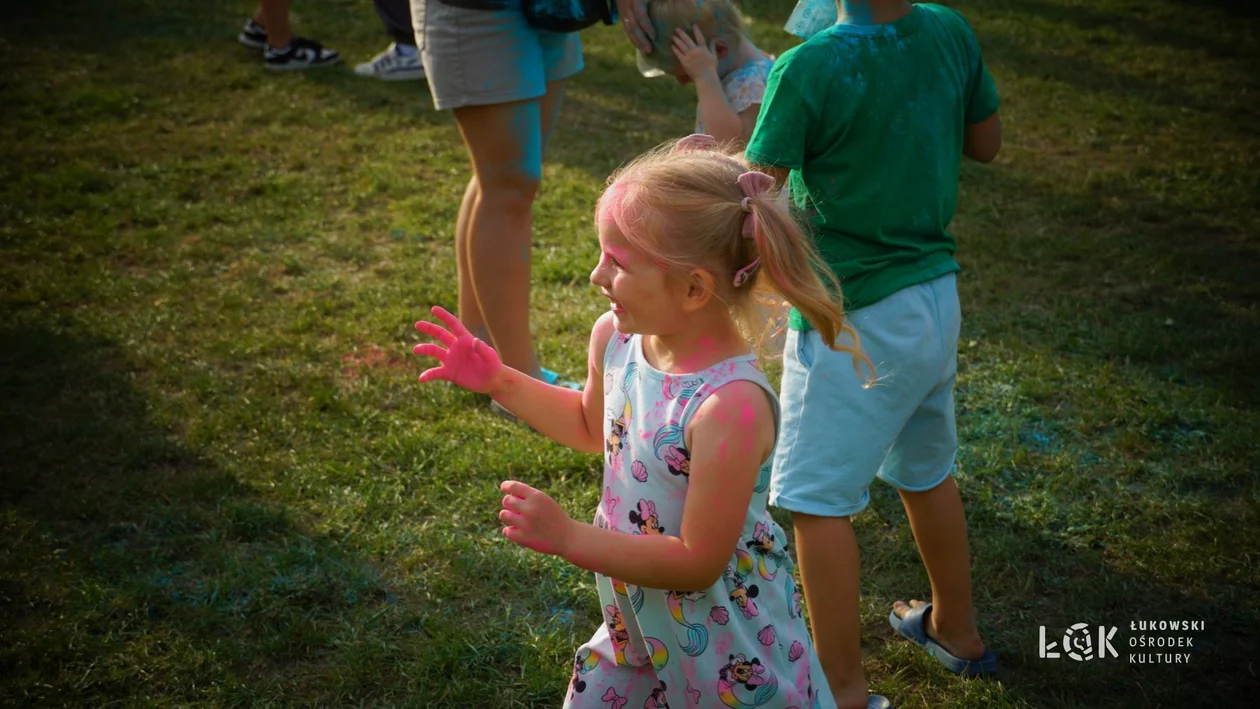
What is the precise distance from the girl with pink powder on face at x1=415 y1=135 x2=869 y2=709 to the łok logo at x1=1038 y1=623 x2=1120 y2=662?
3.30 feet

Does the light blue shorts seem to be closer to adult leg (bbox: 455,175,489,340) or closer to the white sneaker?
adult leg (bbox: 455,175,489,340)

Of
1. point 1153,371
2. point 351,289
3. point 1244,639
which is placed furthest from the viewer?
point 351,289

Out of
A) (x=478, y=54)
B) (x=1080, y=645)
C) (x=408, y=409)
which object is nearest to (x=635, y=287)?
(x=1080, y=645)

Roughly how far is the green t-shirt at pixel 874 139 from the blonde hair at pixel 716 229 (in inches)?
Answer: 14.4

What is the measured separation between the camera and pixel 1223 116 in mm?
6375

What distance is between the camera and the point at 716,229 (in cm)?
168

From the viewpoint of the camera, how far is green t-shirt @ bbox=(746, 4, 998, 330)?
205 cm

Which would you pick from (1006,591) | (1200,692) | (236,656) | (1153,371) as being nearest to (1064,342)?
(1153,371)

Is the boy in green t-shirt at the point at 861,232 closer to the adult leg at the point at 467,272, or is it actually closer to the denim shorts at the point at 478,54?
the denim shorts at the point at 478,54

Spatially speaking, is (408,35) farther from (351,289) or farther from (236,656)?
(236,656)

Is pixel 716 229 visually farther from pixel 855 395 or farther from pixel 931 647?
pixel 931 647

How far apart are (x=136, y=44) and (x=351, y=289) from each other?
4.38m

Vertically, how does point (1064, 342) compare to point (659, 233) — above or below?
below

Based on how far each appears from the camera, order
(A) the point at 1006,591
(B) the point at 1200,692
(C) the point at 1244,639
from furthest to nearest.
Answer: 1. (A) the point at 1006,591
2. (C) the point at 1244,639
3. (B) the point at 1200,692
